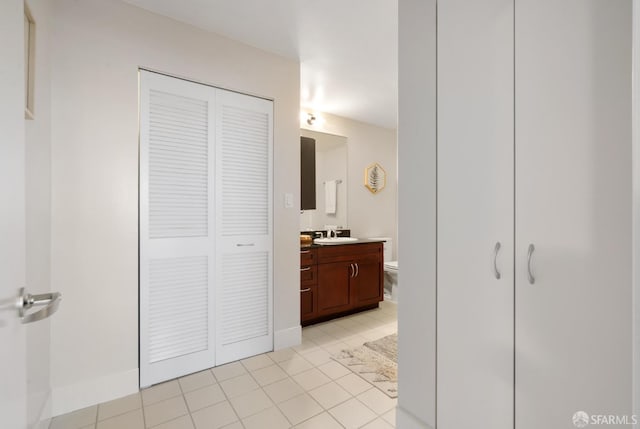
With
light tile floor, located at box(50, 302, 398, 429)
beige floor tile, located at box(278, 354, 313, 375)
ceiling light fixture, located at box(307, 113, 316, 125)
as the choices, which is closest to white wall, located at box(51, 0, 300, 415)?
light tile floor, located at box(50, 302, 398, 429)

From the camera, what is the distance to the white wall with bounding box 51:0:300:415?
5.88 feet

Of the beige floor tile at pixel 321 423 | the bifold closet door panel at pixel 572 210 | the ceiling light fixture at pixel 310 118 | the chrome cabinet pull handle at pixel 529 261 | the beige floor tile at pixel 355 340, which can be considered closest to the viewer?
the bifold closet door panel at pixel 572 210

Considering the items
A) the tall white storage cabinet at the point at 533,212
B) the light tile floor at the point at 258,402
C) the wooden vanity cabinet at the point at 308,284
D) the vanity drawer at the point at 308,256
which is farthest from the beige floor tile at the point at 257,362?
the tall white storage cabinet at the point at 533,212

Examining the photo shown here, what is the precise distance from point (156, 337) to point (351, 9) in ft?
8.92

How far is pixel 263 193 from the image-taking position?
2604 mm

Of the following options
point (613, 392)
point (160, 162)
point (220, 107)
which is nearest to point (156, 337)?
point (160, 162)

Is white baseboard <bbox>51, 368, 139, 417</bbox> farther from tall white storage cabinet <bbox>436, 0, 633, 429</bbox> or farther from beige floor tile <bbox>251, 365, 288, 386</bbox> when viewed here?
tall white storage cabinet <bbox>436, 0, 633, 429</bbox>

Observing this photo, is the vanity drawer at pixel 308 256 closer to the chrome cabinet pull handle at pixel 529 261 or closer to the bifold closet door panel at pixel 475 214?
the bifold closet door panel at pixel 475 214

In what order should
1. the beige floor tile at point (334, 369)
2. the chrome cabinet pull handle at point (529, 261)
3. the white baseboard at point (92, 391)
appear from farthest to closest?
the beige floor tile at point (334, 369) < the white baseboard at point (92, 391) < the chrome cabinet pull handle at point (529, 261)

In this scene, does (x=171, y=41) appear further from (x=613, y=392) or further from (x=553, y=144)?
(x=613, y=392)

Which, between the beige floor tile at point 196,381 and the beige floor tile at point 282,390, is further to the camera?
the beige floor tile at point 196,381

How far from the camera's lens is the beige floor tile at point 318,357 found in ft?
7.89

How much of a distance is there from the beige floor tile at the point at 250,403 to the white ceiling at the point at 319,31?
2665mm

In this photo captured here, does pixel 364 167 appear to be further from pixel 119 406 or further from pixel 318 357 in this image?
pixel 119 406
